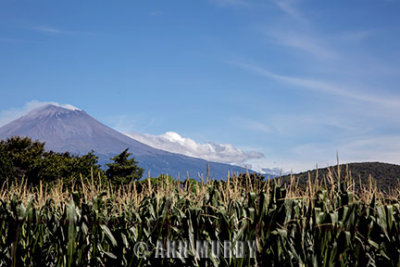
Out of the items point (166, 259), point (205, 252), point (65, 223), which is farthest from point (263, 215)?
point (65, 223)

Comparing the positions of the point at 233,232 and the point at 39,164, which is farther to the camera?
the point at 39,164

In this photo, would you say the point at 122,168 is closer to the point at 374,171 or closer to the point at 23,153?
the point at 23,153

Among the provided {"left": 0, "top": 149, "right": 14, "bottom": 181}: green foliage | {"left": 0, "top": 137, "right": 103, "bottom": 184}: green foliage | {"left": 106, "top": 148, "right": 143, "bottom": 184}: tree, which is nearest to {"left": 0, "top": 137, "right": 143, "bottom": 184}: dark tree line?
{"left": 0, "top": 137, "right": 103, "bottom": 184}: green foliage

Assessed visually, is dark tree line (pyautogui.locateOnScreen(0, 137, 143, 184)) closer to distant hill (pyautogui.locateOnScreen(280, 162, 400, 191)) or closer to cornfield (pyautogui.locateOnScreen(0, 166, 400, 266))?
cornfield (pyautogui.locateOnScreen(0, 166, 400, 266))

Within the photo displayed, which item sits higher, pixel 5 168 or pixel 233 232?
pixel 5 168

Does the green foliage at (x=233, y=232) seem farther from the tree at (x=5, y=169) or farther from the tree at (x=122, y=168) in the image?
the tree at (x=122, y=168)
